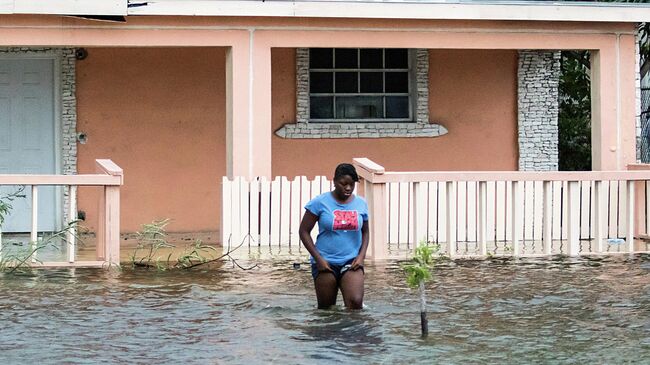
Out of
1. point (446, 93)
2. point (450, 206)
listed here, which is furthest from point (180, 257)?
point (446, 93)

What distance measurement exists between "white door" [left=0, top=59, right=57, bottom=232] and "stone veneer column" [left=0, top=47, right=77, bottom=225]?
5.2 inches

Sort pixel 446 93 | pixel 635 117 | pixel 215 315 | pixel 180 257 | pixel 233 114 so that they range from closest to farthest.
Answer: pixel 215 315
pixel 180 257
pixel 233 114
pixel 635 117
pixel 446 93

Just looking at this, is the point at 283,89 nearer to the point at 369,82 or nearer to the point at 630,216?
the point at 369,82

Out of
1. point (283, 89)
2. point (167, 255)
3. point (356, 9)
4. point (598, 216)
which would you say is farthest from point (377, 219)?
point (283, 89)

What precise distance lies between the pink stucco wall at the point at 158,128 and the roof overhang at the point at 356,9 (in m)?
2.34

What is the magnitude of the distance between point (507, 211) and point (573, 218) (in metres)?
1.06

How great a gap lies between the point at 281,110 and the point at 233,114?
2.18 m

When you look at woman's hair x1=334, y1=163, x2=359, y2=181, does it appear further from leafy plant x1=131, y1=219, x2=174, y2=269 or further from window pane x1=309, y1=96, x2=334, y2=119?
window pane x1=309, y1=96, x2=334, y2=119

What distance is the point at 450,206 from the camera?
1518 centimetres

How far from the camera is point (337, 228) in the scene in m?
10.8

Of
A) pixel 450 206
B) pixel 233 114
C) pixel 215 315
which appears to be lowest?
pixel 215 315

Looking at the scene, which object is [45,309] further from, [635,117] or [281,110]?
[635,117]

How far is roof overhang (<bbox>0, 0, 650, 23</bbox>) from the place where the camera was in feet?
50.4

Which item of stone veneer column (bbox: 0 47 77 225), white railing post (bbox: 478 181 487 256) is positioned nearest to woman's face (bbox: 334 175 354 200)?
white railing post (bbox: 478 181 487 256)
